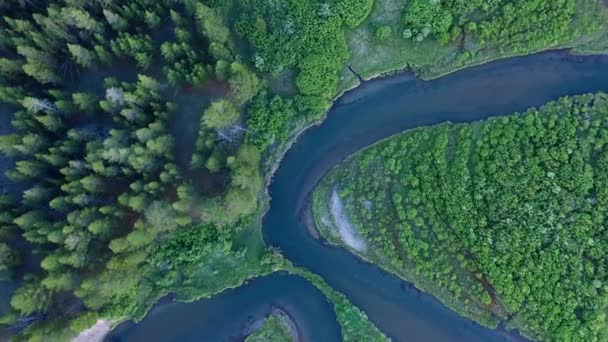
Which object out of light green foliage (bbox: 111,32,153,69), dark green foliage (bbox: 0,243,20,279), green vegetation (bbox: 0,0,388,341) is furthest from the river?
light green foliage (bbox: 111,32,153,69)

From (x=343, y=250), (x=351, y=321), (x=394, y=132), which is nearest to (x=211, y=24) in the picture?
(x=394, y=132)

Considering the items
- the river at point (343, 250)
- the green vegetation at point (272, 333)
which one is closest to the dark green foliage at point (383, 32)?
the river at point (343, 250)

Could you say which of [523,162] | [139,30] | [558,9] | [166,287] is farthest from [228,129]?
[558,9]

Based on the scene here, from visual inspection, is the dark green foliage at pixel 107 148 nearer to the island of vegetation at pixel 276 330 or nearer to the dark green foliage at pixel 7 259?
the dark green foliage at pixel 7 259

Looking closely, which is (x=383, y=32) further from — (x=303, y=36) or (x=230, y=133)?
(x=230, y=133)

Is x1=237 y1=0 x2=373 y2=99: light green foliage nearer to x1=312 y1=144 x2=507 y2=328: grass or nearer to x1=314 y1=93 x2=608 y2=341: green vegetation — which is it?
x1=312 y1=144 x2=507 y2=328: grass

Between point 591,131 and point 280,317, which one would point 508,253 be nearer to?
point 591,131
